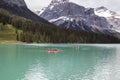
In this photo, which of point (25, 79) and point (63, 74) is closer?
point (25, 79)

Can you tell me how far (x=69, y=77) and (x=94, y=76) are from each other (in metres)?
6.67

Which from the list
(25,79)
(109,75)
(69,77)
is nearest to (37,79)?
(25,79)

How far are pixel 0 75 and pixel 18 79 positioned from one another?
5914 millimetres

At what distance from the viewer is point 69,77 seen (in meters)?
64.6

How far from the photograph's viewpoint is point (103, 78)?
6512cm

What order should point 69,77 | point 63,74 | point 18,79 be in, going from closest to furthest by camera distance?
point 18,79
point 69,77
point 63,74

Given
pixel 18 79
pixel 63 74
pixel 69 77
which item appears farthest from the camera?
pixel 63 74

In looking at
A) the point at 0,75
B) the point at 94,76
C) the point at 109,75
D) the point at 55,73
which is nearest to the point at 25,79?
the point at 0,75

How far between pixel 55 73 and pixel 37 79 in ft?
32.0

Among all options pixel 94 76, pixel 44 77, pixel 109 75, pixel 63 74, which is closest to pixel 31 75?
pixel 44 77

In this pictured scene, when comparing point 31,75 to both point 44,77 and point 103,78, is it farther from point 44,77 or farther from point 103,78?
point 103,78

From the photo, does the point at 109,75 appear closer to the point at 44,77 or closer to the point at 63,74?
the point at 63,74

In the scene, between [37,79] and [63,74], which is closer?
[37,79]

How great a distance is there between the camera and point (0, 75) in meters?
64.1
